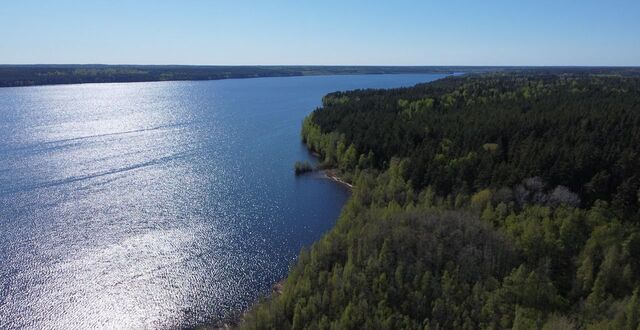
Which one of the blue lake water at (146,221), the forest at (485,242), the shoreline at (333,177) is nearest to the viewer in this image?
the forest at (485,242)

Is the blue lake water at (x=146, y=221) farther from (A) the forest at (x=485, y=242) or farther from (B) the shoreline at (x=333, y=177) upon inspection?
(A) the forest at (x=485, y=242)

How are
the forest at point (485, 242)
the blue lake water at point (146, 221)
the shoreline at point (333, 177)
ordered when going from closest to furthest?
the forest at point (485, 242)
the blue lake water at point (146, 221)
the shoreline at point (333, 177)

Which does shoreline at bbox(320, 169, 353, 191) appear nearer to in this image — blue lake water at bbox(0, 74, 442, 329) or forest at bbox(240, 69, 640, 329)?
forest at bbox(240, 69, 640, 329)

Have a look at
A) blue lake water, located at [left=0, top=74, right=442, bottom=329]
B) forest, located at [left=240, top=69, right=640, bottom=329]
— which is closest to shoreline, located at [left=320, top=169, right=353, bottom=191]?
forest, located at [left=240, top=69, right=640, bottom=329]

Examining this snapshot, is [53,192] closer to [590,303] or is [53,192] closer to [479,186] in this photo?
[479,186]

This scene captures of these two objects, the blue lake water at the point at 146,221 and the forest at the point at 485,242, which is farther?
the blue lake water at the point at 146,221

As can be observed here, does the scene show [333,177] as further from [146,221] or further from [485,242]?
[485,242]

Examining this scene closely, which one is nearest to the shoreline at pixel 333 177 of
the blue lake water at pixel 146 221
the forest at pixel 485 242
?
the forest at pixel 485 242
